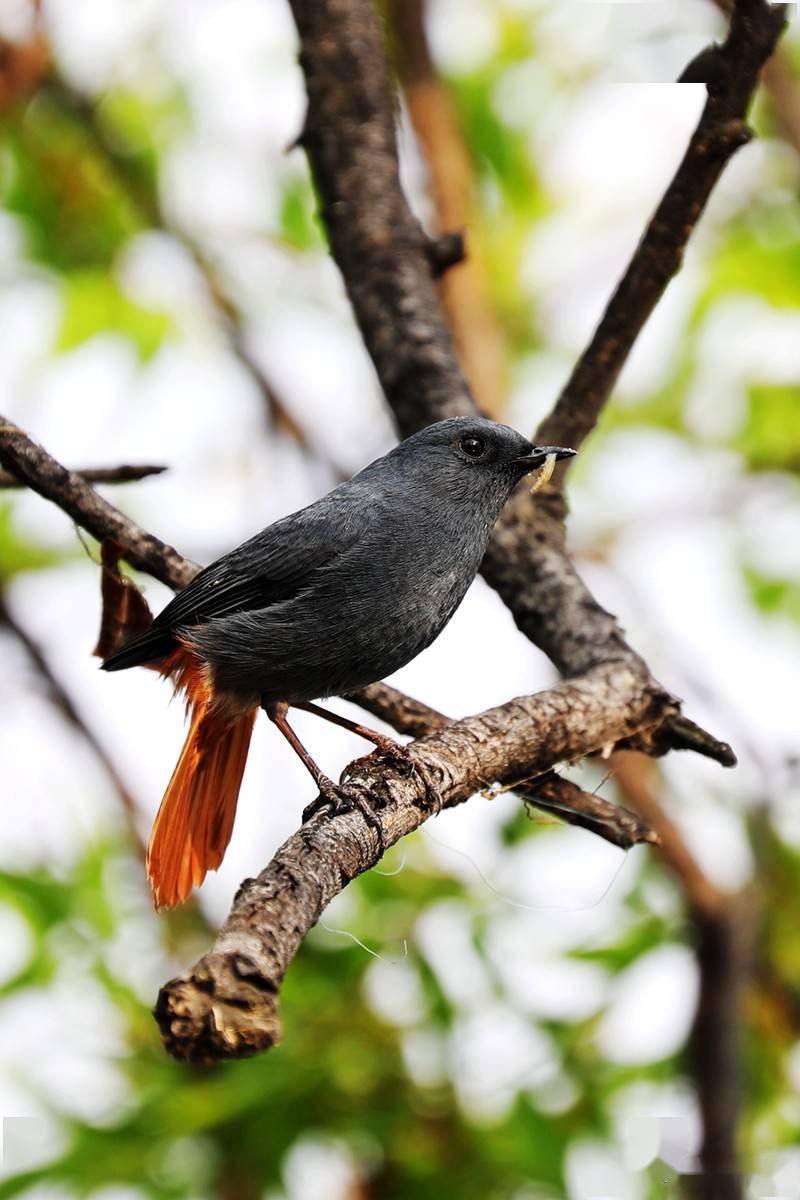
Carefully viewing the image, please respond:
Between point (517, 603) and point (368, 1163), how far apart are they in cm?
210

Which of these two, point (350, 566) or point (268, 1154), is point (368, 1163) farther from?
Answer: point (350, 566)

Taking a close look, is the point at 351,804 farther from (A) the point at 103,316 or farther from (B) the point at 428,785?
(A) the point at 103,316

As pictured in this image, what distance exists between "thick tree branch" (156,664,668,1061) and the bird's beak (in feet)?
2.21

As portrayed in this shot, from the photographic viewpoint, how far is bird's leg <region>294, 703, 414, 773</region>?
2.69 metres

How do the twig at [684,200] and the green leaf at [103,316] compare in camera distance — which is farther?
the green leaf at [103,316]

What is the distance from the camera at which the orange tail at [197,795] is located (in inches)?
136

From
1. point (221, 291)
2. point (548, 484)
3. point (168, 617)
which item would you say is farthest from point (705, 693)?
point (221, 291)

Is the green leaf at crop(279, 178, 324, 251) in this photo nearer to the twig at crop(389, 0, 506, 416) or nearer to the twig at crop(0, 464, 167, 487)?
the twig at crop(389, 0, 506, 416)

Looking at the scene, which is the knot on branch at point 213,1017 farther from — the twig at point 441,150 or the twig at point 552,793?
the twig at point 441,150

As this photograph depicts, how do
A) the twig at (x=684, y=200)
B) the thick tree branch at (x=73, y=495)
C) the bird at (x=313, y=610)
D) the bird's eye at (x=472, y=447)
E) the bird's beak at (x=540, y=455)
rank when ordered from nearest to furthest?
the thick tree branch at (x=73, y=495) < the twig at (x=684, y=200) < the bird at (x=313, y=610) < the bird's beak at (x=540, y=455) < the bird's eye at (x=472, y=447)

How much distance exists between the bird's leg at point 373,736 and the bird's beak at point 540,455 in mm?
877

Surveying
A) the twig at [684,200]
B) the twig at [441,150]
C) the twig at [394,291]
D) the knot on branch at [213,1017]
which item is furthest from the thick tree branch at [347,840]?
the twig at [441,150]

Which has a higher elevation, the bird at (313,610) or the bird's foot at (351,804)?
the bird at (313,610)

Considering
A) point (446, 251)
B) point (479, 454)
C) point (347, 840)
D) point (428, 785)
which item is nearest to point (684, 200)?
point (479, 454)
